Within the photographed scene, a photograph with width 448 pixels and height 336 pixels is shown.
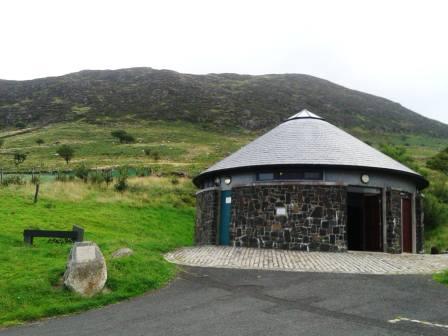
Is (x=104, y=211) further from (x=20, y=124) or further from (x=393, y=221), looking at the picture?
(x=20, y=124)

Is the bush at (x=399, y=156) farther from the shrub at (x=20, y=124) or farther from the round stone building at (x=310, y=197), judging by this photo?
the shrub at (x=20, y=124)

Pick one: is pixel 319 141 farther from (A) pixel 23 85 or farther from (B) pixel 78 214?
(A) pixel 23 85

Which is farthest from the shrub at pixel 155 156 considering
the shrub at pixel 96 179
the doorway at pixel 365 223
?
the doorway at pixel 365 223

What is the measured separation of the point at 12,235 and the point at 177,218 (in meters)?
12.7

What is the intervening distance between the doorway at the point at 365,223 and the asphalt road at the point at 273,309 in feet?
22.1

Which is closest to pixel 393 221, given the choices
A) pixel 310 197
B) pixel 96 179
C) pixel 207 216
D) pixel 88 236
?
pixel 310 197

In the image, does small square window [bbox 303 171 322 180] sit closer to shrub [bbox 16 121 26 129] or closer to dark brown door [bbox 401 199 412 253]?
dark brown door [bbox 401 199 412 253]

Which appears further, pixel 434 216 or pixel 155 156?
pixel 155 156

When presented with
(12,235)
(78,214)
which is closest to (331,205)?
(12,235)

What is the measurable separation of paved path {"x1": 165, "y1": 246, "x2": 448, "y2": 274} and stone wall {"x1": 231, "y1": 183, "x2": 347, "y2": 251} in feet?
1.88

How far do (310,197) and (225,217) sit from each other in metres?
4.15

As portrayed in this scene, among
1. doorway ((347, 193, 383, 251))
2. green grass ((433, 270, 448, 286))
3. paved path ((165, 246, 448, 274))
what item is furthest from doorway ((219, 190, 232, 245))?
green grass ((433, 270, 448, 286))

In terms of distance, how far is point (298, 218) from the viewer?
17.4m

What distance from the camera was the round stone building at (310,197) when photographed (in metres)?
17.3
